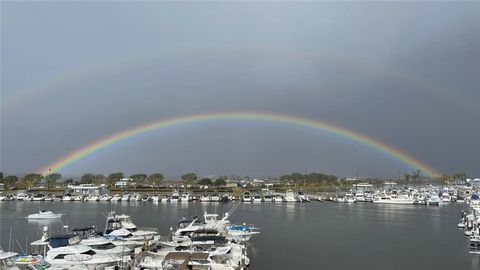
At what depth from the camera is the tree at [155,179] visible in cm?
10137

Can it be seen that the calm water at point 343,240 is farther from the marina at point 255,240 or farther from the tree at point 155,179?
the tree at point 155,179

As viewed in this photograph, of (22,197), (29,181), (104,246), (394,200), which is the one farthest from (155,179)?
(104,246)

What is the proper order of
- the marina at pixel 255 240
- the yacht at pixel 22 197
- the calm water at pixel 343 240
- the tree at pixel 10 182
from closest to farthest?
the marina at pixel 255 240 → the calm water at pixel 343 240 → the yacht at pixel 22 197 → the tree at pixel 10 182

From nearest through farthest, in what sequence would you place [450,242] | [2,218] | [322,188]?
[450,242] → [2,218] → [322,188]

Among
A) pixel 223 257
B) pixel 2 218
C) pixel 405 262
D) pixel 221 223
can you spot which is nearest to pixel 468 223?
pixel 405 262

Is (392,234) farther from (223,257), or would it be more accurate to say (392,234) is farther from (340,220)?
(223,257)

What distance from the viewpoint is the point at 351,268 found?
23.8 m

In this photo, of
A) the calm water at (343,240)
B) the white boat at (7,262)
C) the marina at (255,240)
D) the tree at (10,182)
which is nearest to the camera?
the white boat at (7,262)

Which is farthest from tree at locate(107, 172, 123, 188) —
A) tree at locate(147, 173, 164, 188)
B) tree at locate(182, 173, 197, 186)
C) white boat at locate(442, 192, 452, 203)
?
white boat at locate(442, 192, 452, 203)

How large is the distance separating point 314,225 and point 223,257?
25.1 m

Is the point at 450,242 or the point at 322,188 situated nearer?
the point at 450,242

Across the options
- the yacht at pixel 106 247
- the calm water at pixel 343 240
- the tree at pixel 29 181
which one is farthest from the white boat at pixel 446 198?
the tree at pixel 29 181

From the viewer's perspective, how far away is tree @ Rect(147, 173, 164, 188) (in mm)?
101369

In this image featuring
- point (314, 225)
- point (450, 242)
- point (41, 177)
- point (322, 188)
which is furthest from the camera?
point (322, 188)
